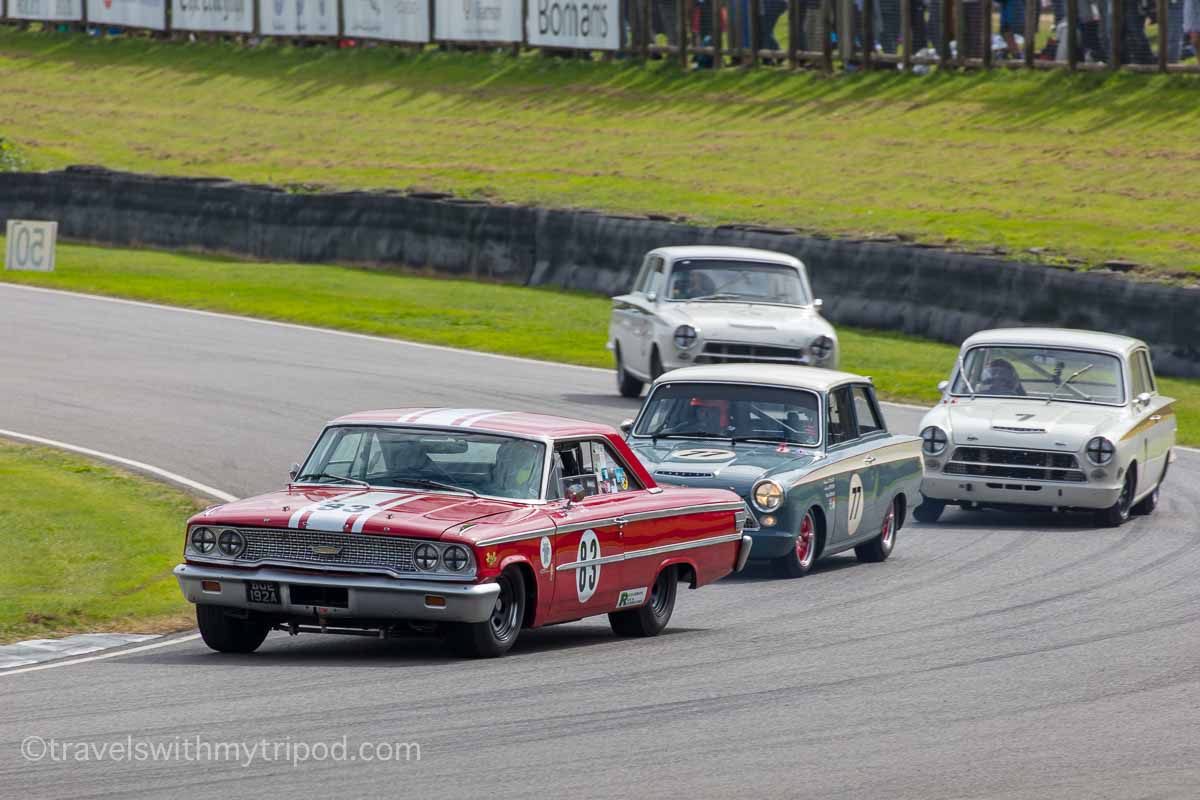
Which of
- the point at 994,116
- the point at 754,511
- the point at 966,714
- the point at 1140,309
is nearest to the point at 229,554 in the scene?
the point at 966,714

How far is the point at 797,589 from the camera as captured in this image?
13.0 meters

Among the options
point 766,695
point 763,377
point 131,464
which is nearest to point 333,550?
point 766,695

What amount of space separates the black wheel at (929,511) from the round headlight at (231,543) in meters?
8.24

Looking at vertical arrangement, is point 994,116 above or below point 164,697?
above


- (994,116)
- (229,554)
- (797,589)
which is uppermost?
(994,116)

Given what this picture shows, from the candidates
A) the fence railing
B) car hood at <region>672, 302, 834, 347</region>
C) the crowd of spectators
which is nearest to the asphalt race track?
car hood at <region>672, 302, 834, 347</region>

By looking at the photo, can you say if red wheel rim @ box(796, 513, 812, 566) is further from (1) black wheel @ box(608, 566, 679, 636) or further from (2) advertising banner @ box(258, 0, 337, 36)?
(2) advertising banner @ box(258, 0, 337, 36)

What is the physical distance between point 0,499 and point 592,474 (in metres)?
5.61

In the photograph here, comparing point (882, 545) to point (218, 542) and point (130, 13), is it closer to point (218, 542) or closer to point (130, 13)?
point (218, 542)

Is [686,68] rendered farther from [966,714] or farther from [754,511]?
[966,714]

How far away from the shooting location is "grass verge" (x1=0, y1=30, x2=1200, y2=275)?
32062mm

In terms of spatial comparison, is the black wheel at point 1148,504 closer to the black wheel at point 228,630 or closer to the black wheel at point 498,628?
the black wheel at point 498,628

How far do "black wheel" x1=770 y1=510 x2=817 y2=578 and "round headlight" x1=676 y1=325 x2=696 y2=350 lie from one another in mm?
7420

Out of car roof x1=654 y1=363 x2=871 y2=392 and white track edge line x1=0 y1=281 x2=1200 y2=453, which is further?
white track edge line x1=0 y1=281 x2=1200 y2=453
